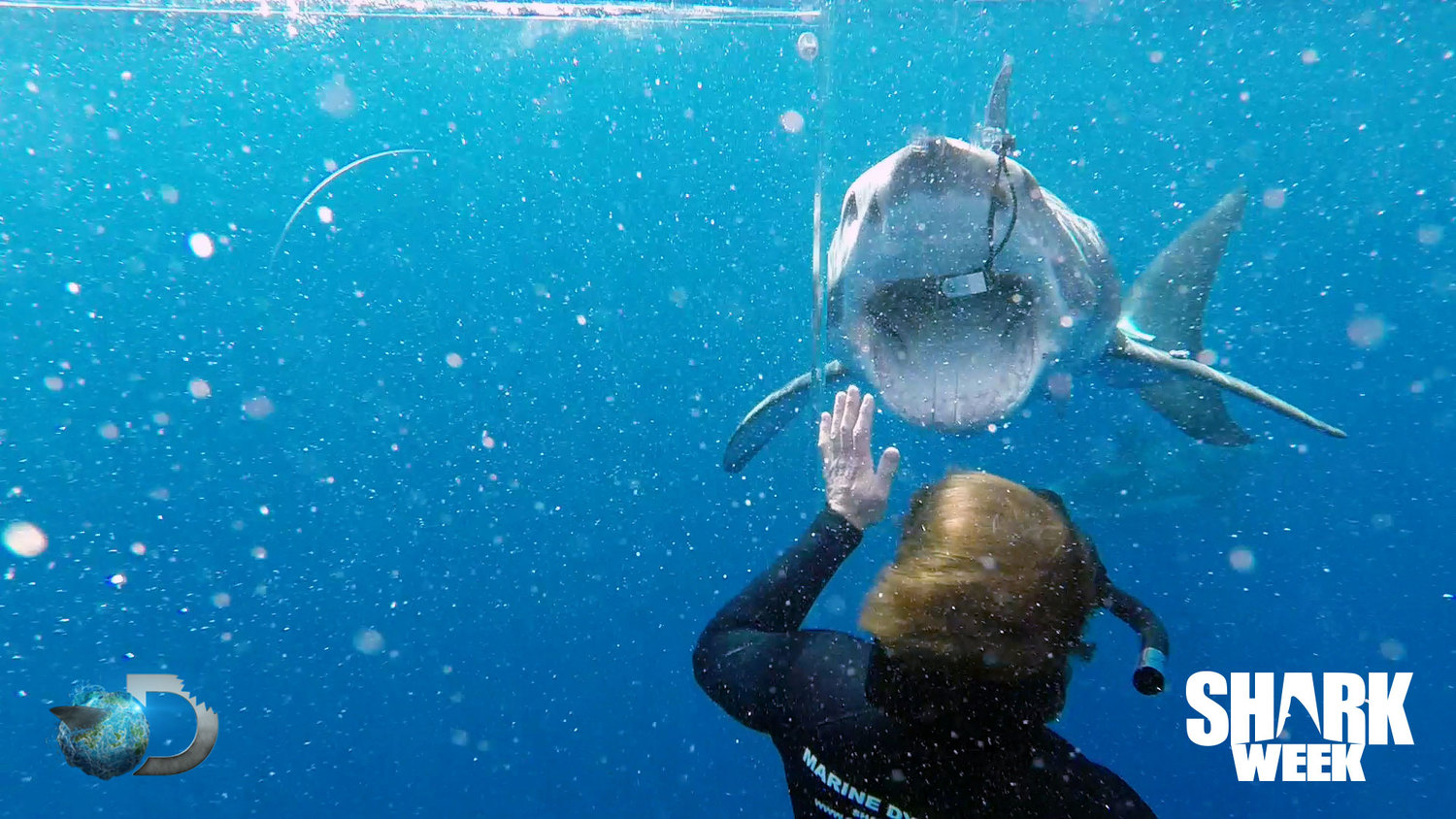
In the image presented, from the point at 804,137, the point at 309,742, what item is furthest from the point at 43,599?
the point at 804,137

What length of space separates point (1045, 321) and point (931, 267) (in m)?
0.54

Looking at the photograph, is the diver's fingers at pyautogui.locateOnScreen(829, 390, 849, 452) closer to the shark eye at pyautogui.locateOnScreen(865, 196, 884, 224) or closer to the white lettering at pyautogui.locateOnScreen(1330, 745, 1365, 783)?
the shark eye at pyautogui.locateOnScreen(865, 196, 884, 224)

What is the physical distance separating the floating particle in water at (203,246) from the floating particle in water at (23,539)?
29.6 ft

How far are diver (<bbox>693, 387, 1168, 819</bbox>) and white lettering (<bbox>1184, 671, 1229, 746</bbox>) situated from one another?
5.00 meters

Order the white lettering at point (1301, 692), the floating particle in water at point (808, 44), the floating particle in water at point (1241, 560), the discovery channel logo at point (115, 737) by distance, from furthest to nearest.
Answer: the floating particle in water at point (1241, 560), the floating particle in water at point (808, 44), the white lettering at point (1301, 692), the discovery channel logo at point (115, 737)

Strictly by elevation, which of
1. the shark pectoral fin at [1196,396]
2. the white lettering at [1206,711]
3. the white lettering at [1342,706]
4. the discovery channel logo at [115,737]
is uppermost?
the shark pectoral fin at [1196,396]

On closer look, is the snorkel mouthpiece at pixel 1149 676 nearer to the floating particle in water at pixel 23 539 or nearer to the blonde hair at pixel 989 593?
the blonde hair at pixel 989 593

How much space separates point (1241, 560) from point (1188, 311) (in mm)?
9065

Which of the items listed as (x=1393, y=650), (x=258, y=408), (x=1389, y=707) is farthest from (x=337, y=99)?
(x=1393, y=650)

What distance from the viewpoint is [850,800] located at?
1.43 metres

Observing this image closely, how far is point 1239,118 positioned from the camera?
16.0 metres

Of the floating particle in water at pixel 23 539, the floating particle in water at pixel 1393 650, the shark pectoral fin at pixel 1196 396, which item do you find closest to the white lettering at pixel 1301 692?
the shark pectoral fin at pixel 1196 396

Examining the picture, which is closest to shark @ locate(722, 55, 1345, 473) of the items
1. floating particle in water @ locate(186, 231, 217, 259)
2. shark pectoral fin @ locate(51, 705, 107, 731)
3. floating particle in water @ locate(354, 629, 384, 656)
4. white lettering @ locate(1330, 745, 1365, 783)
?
white lettering @ locate(1330, 745, 1365, 783)

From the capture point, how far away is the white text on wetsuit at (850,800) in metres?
1.38
